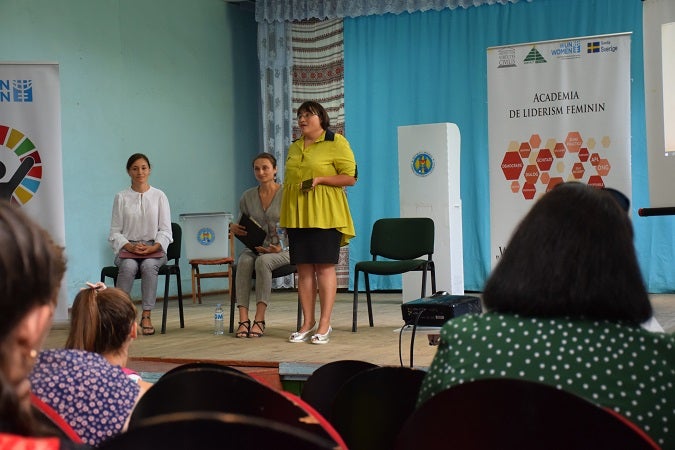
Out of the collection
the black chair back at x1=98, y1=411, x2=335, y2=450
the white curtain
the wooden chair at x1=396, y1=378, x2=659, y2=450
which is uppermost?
the white curtain

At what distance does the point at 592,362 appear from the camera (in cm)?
114

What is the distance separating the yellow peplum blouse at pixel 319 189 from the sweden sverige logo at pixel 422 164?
2.13 m

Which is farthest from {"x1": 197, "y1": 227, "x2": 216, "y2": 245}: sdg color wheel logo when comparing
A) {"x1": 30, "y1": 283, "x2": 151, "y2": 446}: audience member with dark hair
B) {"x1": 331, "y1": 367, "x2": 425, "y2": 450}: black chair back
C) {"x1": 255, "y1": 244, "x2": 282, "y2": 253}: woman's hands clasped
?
{"x1": 331, "y1": 367, "x2": 425, "y2": 450}: black chair back

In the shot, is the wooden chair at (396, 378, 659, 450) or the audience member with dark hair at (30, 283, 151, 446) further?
the audience member with dark hair at (30, 283, 151, 446)

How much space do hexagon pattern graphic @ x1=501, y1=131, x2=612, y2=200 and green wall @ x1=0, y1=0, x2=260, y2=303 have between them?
3.43 meters

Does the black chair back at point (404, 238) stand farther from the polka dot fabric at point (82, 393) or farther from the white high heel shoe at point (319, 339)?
the polka dot fabric at point (82, 393)

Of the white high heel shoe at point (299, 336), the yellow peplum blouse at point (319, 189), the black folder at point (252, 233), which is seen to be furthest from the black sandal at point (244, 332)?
the yellow peplum blouse at point (319, 189)

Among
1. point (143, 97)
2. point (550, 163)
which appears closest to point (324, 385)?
point (550, 163)

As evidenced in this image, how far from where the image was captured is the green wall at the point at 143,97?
6895 mm

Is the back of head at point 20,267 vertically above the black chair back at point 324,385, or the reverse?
the back of head at point 20,267

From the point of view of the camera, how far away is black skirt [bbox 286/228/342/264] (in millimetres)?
4578

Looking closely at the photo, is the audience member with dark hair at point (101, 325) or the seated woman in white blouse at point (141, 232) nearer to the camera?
the audience member with dark hair at point (101, 325)

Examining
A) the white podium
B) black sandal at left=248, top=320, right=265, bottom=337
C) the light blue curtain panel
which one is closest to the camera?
black sandal at left=248, top=320, right=265, bottom=337

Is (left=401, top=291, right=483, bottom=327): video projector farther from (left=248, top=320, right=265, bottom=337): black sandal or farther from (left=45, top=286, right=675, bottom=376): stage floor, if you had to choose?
(left=248, top=320, right=265, bottom=337): black sandal
